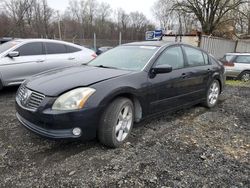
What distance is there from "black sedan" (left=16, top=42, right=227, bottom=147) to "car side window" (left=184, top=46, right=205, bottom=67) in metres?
0.02

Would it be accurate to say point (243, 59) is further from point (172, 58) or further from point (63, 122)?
point (63, 122)

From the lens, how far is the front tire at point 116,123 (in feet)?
10.6

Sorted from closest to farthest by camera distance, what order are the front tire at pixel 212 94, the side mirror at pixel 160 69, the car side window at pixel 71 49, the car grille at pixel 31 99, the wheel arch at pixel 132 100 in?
the car grille at pixel 31 99 < the wheel arch at pixel 132 100 < the side mirror at pixel 160 69 < the front tire at pixel 212 94 < the car side window at pixel 71 49

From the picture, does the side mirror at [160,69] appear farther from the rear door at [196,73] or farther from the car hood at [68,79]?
the rear door at [196,73]

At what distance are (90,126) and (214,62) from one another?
3.86 meters

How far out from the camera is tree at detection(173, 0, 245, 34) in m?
25.1

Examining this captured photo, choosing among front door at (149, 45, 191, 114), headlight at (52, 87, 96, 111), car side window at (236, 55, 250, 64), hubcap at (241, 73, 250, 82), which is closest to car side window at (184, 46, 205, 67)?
front door at (149, 45, 191, 114)

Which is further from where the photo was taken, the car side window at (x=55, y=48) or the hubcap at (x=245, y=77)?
the hubcap at (x=245, y=77)

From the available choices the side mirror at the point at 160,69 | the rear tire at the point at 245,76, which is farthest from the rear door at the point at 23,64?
the rear tire at the point at 245,76

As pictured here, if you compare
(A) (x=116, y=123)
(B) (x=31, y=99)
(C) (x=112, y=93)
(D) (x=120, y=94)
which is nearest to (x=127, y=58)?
(D) (x=120, y=94)

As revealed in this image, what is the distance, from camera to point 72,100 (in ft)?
9.95

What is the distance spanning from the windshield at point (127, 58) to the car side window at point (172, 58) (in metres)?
0.18

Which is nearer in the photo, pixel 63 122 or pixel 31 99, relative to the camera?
pixel 63 122

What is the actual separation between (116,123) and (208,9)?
25.6m
